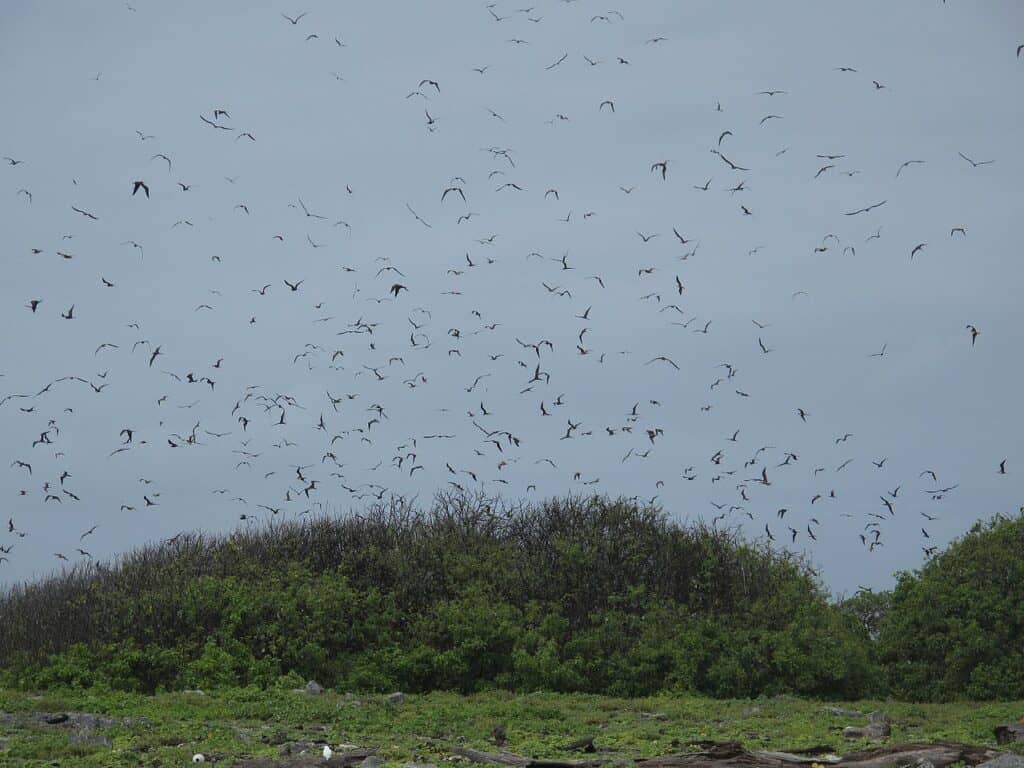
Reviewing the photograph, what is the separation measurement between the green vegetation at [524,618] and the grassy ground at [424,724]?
8.27 feet

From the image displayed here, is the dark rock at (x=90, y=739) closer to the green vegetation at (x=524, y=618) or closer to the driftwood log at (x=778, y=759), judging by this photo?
the driftwood log at (x=778, y=759)

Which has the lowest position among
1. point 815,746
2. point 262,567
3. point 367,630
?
point 815,746

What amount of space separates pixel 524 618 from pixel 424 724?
8.85 meters

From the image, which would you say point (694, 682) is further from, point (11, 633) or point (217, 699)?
point (11, 633)

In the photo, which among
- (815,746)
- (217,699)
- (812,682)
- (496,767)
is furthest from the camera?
(812,682)

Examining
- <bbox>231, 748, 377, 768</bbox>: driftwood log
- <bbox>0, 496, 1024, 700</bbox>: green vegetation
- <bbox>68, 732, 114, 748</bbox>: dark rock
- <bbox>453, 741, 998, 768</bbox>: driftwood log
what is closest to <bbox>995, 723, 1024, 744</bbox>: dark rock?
<bbox>453, 741, 998, 768</bbox>: driftwood log

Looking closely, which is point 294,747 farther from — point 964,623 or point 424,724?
point 964,623

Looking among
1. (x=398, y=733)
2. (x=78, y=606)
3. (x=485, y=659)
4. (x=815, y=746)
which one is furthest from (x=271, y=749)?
(x=78, y=606)

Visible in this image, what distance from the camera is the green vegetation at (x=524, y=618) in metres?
24.0

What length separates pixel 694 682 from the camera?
2416cm

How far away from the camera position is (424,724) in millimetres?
16734

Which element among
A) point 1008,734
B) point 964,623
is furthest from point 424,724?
point 964,623

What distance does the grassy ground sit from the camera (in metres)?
13.5

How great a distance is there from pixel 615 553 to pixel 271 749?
49.5 ft
